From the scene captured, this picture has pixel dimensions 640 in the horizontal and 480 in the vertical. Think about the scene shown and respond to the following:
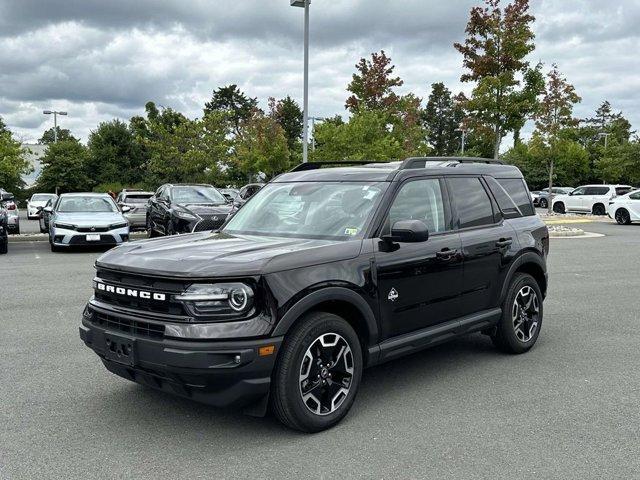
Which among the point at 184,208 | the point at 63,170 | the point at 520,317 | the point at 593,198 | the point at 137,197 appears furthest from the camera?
the point at 63,170

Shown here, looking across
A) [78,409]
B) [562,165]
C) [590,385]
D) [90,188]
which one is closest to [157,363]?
[78,409]

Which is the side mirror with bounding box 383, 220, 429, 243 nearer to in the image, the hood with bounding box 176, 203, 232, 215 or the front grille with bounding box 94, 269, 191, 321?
the front grille with bounding box 94, 269, 191, 321

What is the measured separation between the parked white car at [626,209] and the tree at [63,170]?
41331 mm

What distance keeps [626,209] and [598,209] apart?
726 cm

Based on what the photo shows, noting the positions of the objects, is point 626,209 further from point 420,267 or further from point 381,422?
point 381,422

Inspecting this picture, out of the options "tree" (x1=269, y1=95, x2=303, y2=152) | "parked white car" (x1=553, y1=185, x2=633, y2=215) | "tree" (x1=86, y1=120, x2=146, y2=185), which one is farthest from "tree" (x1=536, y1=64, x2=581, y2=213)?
"tree" (x1=269, y1=95, x2=303, y2=152)

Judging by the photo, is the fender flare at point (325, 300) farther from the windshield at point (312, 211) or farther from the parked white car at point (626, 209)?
the parked white car at point (626, 209)

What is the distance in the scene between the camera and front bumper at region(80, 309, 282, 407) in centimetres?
358

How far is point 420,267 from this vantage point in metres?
4.70

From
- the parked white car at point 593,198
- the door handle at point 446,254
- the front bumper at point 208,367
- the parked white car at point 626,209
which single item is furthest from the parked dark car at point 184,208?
the parked white car at point 593,198

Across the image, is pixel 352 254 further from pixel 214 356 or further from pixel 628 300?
pixel 628 300

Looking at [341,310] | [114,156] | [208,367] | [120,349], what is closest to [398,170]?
[341,310]

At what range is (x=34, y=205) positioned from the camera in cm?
3023

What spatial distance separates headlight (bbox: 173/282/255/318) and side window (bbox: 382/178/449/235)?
4.57 ft
